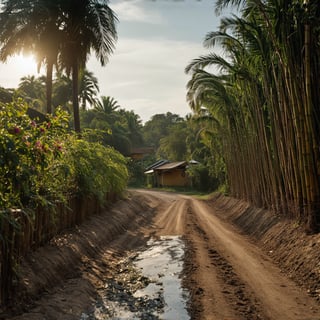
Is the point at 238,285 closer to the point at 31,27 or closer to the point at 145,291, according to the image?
the point at 145,291

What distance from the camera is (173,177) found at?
45.4 m

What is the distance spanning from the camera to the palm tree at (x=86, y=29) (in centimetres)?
1647

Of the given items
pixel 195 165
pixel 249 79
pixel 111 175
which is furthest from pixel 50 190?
pixel 195 165

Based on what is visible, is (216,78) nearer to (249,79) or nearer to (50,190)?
(249,79)

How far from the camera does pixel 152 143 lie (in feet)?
309

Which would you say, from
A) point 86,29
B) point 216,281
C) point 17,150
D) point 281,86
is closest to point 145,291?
point 216,281

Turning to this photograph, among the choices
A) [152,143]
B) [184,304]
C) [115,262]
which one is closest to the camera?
[184,304]

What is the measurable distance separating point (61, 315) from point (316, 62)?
705 cm

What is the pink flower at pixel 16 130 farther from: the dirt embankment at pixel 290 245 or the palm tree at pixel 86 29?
the palm tree at pixel 86 29

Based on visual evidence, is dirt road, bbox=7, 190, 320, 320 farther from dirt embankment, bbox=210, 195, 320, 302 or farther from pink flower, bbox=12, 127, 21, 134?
pink flower, bbox=12, 127, 21, 134

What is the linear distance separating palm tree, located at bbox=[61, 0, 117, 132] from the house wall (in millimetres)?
28564

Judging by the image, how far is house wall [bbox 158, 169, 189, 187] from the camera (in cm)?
4525

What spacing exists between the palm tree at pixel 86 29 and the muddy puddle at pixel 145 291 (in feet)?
34.3

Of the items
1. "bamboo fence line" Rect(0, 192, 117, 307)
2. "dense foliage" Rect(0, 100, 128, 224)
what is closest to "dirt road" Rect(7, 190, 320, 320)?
"bamboo fence line" Rect(0, 192, 117, 307)
